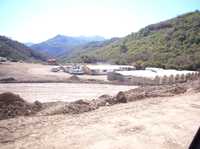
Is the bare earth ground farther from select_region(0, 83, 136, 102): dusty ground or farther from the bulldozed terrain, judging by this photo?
select_region(0, 83, 136, 102): dusty ground

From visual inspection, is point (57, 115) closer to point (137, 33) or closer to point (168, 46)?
point (168, 46)

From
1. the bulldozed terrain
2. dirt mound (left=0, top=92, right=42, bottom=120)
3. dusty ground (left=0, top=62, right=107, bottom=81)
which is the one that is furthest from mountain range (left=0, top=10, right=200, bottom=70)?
dirt mound (left=0, top=92, right=42, bottom=120)

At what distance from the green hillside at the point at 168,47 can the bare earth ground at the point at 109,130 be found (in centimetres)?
4083

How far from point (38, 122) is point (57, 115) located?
4.81 ft

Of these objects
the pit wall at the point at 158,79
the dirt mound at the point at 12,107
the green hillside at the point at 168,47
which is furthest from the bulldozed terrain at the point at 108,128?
the green hillside at the point at 168,47

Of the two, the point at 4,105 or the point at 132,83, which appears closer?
the point at 4,105

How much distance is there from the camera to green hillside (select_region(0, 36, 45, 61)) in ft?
286

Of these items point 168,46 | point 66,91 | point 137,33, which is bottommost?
point 66,91

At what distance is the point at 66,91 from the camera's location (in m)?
29.7

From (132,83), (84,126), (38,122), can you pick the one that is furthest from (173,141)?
(132,83)

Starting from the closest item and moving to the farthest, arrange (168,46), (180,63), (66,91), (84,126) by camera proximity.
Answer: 1. (84,126)
2. (66,91)
3. (180,63)
4. (168,46)

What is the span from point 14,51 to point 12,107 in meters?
86.3

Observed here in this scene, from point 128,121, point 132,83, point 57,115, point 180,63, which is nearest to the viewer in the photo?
point 128,121

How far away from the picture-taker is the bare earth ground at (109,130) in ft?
26.9
